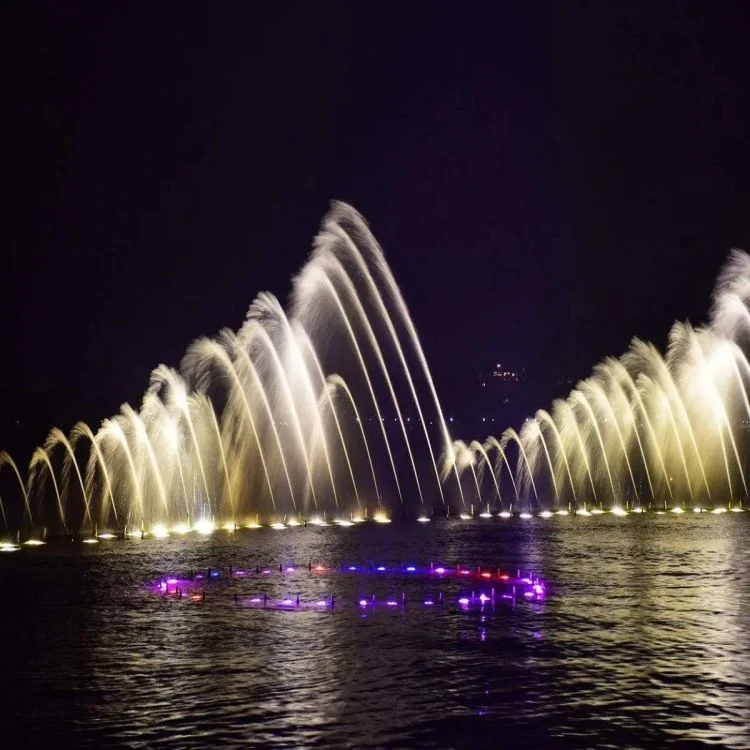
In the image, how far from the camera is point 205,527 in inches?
2518

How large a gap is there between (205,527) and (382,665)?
41873 mm

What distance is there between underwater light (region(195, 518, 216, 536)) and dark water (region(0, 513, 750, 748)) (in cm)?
1921

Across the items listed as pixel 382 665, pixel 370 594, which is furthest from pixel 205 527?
pixel 382 665

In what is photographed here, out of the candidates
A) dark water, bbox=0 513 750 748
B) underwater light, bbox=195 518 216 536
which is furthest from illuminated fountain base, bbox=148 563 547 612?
underwater light, bbox=195 518 216 536

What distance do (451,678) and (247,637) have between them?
21.8 feet

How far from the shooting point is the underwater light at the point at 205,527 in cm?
6079

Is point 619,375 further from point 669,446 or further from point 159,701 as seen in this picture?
point 159,701

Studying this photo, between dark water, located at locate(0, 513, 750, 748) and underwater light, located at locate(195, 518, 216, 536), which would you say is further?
underwater light, located at locate(195, 518, 216, 536)

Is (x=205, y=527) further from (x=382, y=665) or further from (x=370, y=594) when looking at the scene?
(x=382, y=665)

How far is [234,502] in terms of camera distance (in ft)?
266

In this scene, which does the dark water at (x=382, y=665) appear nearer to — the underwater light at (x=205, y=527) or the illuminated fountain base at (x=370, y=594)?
the illuminated fountain base at (x=370, y=594)

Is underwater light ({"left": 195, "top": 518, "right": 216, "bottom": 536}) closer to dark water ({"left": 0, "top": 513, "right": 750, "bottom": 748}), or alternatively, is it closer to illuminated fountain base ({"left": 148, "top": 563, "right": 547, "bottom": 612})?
dark water ({"left": 0, "top": 513, "right": 750, "bottom": 748})

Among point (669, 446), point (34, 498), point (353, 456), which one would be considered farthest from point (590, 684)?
point (353, 456)

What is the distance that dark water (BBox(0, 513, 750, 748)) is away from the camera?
18297 mm
